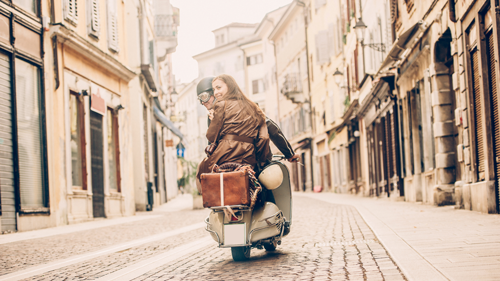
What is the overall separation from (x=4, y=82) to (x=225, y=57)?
202 ft

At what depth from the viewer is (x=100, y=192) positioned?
58.0 feet

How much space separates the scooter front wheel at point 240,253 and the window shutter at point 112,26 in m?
14.2

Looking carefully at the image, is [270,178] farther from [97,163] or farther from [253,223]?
[97,163]

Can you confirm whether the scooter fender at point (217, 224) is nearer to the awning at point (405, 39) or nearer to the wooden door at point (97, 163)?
the awning at point (405, 39)

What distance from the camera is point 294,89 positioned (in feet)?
146

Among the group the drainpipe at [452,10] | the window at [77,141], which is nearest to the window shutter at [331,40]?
the window at [77,141]

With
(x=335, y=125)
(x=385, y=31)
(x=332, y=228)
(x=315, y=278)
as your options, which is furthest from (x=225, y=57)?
(x=315, y=278)

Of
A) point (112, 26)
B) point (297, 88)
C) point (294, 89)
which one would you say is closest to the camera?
point (112, 26)

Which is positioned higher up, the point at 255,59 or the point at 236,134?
the point at 255,59

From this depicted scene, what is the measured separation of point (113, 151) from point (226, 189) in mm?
14510

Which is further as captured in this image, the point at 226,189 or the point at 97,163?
the point at 97,163

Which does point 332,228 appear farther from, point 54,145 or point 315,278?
point 54,145

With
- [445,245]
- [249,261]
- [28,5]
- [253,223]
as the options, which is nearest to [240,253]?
[249,261]

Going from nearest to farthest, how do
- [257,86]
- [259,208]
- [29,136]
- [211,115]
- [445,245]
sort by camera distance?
[259,208], [211,115], [445,245], [29,136], [257,86]
